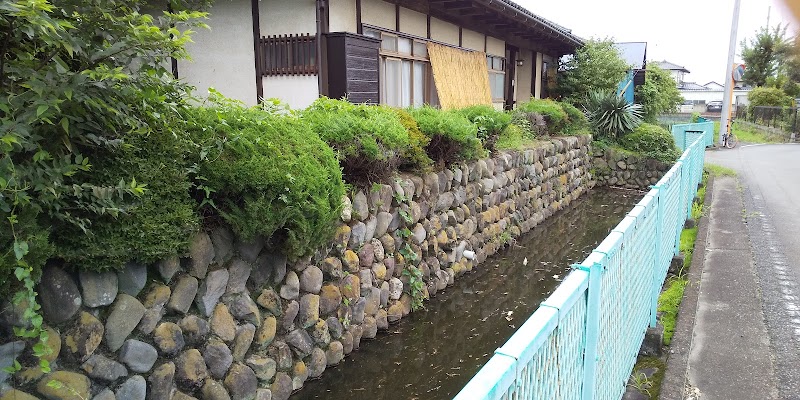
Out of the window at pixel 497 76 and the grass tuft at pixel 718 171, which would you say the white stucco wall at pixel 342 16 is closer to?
the window at pixel 497 76

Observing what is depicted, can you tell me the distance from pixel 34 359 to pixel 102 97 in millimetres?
1509

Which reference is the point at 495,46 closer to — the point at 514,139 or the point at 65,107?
the point at 514,139

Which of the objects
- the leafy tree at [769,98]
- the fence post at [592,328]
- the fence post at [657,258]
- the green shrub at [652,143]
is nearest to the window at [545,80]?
the green shrub at [652,143]

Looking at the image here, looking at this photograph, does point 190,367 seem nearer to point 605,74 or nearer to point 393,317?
point 393,317

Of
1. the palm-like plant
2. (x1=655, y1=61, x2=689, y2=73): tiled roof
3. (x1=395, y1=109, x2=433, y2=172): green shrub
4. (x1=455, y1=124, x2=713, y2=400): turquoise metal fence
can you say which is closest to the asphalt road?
(x1=455, y1=124, x2=713, y2=400): turquoise metal fence

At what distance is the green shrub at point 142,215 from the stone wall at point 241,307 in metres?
0.16

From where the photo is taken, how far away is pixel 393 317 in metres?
6.26

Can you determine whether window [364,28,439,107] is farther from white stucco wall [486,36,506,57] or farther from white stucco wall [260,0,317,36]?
white stucco wall [486,36,506,57]

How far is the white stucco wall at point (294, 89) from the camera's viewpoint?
29.2 ft

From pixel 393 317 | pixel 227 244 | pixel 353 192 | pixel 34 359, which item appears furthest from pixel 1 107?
pixel 393 317

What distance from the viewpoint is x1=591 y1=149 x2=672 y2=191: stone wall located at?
15.5m

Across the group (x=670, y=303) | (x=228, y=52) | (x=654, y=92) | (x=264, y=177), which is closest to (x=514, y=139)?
(x=228, y=52)

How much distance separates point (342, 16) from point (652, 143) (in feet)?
35.4

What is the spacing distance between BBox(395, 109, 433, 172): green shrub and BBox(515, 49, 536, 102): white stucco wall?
40.6 feet
